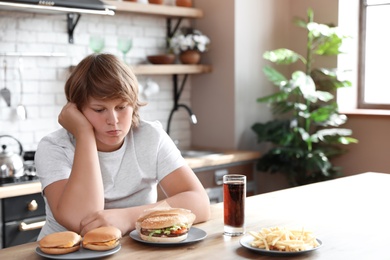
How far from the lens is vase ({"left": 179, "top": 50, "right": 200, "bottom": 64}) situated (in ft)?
14.3

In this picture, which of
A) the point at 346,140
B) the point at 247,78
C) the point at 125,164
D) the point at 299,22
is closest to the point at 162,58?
the point at 247,78

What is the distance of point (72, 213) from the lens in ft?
6.56

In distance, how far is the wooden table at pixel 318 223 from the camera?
1677 millimetres

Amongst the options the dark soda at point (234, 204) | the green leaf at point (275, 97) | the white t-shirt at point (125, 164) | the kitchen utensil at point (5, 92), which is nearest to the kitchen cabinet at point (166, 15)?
the green leaf at point (275, 97)

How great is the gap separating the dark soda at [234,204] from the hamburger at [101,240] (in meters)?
0.34

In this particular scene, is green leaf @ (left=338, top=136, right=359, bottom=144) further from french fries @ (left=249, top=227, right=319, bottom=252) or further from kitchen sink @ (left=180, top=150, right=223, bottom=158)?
french fries @ (left=249, top=227, right=319, bottom=252)

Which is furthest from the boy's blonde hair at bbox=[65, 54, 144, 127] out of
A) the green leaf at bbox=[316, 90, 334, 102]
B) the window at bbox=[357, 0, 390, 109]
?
the window at bbox=[357, 0, 390, 109]

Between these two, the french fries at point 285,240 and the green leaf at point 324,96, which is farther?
the green leaf at point 324,96

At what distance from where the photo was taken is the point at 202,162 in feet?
12.7

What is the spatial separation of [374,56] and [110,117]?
2.83 m

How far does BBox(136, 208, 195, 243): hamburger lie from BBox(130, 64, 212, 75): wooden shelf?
7.41 feet

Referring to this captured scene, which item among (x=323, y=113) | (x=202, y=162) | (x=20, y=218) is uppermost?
(x=323, y=113)

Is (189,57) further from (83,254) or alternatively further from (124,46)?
(83,254)

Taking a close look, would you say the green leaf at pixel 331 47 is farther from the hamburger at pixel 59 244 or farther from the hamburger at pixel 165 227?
the hamburger at pixel 59 244
